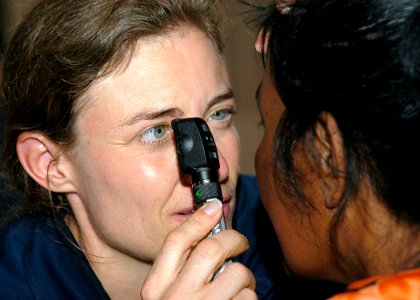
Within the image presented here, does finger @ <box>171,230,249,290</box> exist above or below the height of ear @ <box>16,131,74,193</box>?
below

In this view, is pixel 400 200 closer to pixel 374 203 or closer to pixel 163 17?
pixel 374 203

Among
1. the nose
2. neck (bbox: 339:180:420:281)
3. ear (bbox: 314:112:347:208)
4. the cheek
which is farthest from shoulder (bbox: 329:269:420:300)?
the cheek

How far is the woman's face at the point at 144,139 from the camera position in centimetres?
197

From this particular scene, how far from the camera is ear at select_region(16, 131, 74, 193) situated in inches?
83.5

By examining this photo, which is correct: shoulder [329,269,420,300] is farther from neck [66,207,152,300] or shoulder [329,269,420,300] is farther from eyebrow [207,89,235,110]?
neck [66,207,152,300]

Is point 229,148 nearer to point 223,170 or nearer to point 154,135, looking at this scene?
point 223,170

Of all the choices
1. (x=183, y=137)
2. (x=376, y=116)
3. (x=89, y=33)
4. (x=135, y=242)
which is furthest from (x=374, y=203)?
(x=89, y=33)

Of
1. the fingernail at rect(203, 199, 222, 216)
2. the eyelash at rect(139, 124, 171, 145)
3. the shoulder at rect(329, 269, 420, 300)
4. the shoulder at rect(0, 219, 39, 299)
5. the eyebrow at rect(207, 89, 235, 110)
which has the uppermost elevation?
the eyebrow at rect(207, 89, 235, 110)

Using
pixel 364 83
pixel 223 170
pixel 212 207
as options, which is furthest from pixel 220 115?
pixel 364 83

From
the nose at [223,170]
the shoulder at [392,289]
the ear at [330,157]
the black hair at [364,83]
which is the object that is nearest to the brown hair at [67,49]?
the nose at [223,170]

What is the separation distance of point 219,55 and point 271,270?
780 millimetres

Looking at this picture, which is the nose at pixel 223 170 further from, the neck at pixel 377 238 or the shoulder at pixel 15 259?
the shoulder at pixel 15 259

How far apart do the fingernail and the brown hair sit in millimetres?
519

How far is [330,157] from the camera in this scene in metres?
1.50
